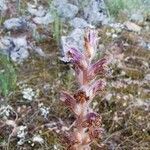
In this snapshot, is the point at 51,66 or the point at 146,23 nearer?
the point at 51,66

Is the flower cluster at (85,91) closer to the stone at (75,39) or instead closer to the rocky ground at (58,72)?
the rocky ground at (58,72)

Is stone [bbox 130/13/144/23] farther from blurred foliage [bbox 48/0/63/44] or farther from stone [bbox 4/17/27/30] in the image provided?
stone [bbox 4/17/27/30]

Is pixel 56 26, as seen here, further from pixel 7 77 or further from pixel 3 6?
pixel 7 77

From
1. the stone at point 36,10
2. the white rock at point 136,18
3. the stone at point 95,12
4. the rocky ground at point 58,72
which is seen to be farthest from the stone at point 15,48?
the white rock at point 136,18

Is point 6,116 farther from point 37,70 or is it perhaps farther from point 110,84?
point 110,84

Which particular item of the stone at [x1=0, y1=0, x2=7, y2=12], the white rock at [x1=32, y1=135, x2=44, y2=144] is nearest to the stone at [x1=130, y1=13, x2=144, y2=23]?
the stone at [x1=0, y1=0, x2=7, y2=12]

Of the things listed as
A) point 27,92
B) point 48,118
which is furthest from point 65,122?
point 27,92

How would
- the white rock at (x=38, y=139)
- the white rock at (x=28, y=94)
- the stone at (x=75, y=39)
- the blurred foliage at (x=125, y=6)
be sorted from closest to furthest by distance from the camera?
1. the white rock at (x=38, y=139)
2. the white rock at (x=28, y=94)
3. the stone at (x=75, y=39)
4. the blurred foliage at (x=125, y=6)
